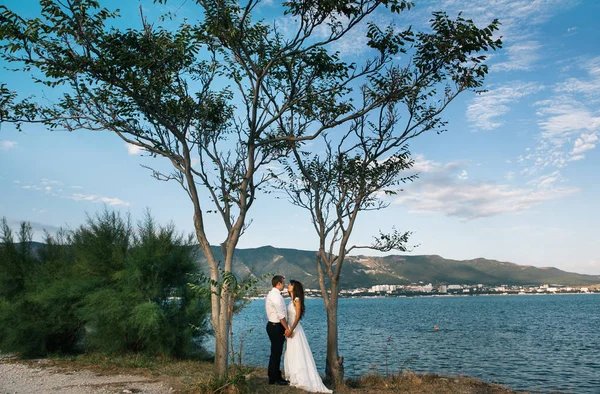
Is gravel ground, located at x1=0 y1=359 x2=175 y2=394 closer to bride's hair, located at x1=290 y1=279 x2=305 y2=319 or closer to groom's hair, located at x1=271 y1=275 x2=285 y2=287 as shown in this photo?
groom's hair, located at x1=271 y1=275 x2=285 y2=287

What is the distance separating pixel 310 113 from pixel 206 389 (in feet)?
25.4

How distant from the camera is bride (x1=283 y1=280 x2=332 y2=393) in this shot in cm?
1044

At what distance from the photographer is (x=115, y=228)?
17609mm

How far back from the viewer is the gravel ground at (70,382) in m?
10.0

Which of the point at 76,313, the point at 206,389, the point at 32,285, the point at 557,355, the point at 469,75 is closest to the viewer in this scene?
the point at 206,389

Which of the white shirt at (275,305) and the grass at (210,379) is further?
the white shirt at (275,305)

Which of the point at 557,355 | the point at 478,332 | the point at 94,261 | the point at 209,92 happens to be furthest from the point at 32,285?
the point at 478,332

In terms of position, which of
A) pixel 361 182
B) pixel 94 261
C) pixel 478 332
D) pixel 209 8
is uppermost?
pixel 209 8

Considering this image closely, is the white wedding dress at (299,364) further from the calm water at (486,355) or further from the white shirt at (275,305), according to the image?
the calm water at (486,355)

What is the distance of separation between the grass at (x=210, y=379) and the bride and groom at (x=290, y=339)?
0.31 metres

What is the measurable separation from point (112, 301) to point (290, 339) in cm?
732

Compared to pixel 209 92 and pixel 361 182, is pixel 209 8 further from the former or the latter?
pixel 361 182

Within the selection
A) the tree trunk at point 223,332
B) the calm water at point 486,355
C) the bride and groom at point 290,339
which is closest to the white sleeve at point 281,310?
the bride and groom at point 290,339

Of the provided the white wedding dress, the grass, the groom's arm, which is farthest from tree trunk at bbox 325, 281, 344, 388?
the groom's arm
